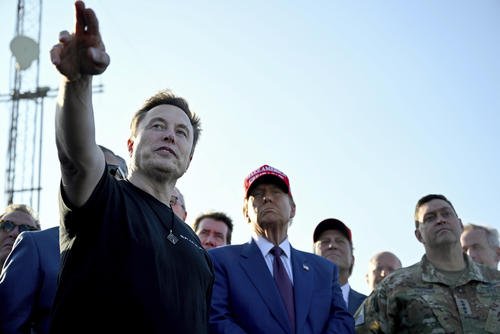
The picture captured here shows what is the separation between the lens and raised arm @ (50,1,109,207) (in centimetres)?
190

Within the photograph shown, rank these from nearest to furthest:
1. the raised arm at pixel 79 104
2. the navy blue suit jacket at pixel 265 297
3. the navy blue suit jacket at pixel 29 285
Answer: the raised arm at pixel 79 104
the navy blue suit jacket at pixel 29 285
the navy blue suit jacket at pixel 265 297

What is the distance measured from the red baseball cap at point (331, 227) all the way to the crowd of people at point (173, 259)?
0.01 metres

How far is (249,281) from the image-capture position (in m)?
3.96

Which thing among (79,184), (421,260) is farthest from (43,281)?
(421,260)

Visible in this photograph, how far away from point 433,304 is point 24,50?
1530cm

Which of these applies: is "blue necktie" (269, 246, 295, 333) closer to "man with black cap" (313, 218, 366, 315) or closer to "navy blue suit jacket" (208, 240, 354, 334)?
"navy blue suit jacket" (208, 240, 354, 334)

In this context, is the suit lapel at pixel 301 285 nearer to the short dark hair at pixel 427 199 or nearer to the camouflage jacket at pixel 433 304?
the camouflage jacket at pixel 433 304

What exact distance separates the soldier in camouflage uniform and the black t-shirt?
7.85ft

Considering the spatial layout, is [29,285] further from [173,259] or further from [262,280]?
[262,280]

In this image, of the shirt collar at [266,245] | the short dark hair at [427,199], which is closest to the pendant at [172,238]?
the shirt collar at [266,245]

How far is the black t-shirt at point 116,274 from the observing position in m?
2.11

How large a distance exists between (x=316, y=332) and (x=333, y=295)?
0.42 meters

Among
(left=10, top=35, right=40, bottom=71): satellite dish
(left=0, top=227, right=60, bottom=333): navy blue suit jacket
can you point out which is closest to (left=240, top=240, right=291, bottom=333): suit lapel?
(left=0, top=227, right=60, bottom=333): navy blue suit jacket

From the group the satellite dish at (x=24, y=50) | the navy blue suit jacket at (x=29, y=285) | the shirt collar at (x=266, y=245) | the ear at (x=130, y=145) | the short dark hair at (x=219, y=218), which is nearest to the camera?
the ear at (x=130, y=145)
